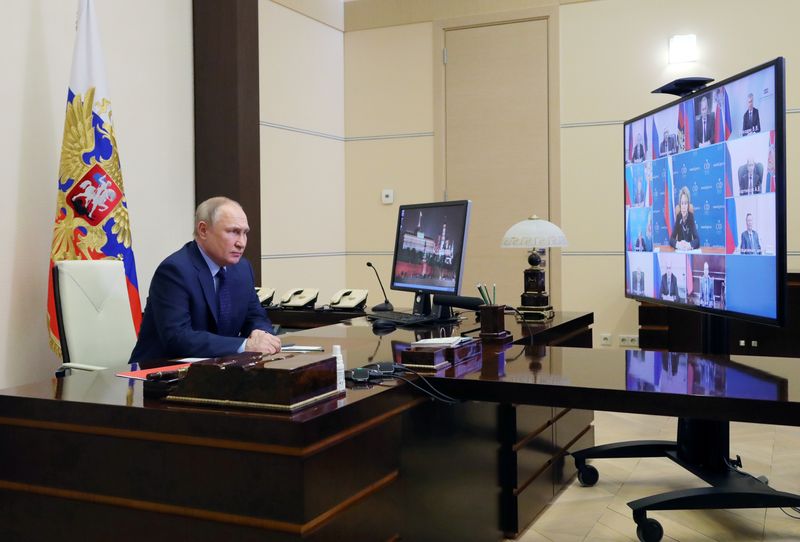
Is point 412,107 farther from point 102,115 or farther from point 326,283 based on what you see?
point 102,115

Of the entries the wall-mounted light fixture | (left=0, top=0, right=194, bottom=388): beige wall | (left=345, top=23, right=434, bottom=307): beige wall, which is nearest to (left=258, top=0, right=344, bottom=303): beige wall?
(left=345, top=23, right=434, bottom=307): beige wall

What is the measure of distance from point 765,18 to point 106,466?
5323mm

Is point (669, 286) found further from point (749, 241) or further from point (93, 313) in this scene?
point (93, 313)

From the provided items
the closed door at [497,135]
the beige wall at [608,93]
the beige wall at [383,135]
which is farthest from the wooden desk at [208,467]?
the beige wall at [383,135]

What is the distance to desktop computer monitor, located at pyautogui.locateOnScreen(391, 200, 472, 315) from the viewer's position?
3.34 m

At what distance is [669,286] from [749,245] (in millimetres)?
591

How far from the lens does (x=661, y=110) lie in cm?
310

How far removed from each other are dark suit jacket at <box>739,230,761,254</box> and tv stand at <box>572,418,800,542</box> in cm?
79

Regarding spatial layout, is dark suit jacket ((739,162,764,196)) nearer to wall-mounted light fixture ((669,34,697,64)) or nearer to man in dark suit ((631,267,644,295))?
man in dark suit ((631,267,644,295))

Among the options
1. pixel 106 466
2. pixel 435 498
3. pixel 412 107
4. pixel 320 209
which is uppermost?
pixel 412 107

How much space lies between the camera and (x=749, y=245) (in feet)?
8.14

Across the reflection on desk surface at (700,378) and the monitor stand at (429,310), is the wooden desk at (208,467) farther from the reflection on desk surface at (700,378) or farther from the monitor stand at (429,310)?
the monitor stand at (429,310)

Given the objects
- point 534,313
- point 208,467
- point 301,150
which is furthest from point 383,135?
point 208,467

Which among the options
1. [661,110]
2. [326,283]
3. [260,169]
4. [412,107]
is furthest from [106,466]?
[412,107]
